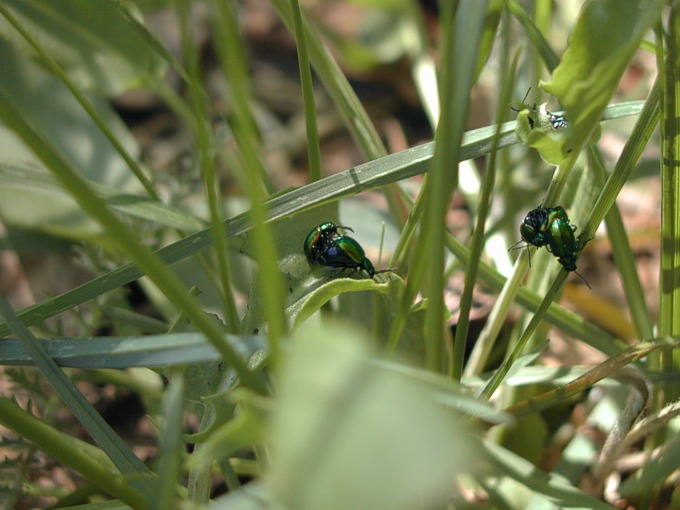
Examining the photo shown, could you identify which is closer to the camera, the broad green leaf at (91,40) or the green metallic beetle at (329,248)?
the green metallic beetle at (329,248)

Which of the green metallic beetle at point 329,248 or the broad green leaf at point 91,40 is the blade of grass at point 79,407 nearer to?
the green metallic beetle at point 329,248

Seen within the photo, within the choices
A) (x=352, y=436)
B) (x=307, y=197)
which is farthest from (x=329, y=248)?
(x=352, y=436)

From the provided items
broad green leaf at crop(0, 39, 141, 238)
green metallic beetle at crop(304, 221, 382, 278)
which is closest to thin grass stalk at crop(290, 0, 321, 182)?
green metallic beetle at crop(304, 221, 382, 278)

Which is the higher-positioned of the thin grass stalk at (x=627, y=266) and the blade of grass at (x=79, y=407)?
the thin grass stalk at (x=627, y=266)

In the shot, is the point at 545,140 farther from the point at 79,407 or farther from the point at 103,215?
the point at 79,407

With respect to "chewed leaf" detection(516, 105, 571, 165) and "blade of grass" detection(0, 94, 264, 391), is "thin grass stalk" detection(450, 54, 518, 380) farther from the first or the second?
"blade of grass" detection(0, 94, 264, 391)

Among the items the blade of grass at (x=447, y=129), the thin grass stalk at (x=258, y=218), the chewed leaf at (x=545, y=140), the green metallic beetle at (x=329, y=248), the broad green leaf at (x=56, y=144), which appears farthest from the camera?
the broad green leaf at (x=56, y=144)

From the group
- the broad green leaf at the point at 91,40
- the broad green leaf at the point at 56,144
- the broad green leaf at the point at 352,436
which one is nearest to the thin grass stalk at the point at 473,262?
the broad green leaf at the point at 352,436

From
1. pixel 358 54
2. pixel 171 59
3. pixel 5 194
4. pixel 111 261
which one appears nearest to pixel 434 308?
pixel 171 59
